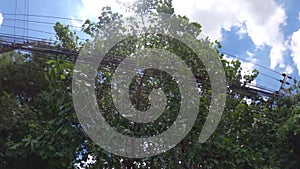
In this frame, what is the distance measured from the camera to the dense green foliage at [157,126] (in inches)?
136

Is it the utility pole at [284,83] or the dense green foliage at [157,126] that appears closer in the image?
the dense green foliage at [157,126]

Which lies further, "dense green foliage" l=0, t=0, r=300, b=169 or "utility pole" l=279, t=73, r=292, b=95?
"utility pole" l=279, t=73, r=292, b=95

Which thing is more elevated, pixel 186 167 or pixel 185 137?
pixel 185 137

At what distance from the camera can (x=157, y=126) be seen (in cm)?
391

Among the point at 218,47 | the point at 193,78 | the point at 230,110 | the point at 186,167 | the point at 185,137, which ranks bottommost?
the point at 186,167

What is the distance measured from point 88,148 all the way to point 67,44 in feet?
6.69

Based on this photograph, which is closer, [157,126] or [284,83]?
[157,126]

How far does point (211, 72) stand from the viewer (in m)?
4.43

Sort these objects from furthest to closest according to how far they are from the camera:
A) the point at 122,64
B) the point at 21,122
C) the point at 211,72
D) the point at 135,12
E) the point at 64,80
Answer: the point at 21,122
the point at 211,72
the point at 135,12
the point at 122,64
the point at 64,80

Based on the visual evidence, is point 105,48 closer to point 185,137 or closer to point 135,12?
point 135,12

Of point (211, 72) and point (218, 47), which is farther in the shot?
point (218, 47)

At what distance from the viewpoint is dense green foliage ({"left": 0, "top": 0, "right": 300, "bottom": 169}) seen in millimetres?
3455

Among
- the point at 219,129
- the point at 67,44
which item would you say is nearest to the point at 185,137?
the point at 219,129

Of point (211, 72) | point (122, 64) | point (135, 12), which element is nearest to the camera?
point (122, 64)
